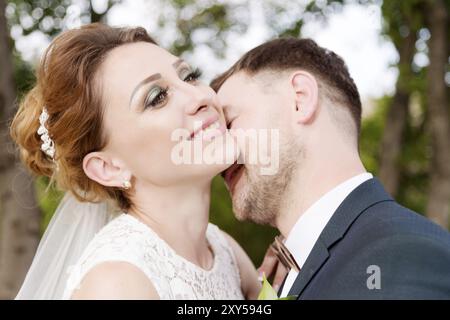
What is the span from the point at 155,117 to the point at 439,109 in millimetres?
4620

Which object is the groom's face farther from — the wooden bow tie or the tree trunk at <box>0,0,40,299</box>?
the tree trunk at <box>0,0,40,299</box>

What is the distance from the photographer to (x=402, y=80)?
278 inches

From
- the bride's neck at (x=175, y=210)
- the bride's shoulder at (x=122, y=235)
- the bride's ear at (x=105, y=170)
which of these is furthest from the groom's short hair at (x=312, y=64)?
the bride's shoulder at (x=122, y=235)

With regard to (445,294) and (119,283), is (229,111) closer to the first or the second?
(119,283)

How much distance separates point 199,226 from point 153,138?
583 millimetres

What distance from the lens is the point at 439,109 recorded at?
21.7 ft

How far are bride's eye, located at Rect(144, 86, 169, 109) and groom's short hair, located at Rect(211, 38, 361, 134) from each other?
58 cm

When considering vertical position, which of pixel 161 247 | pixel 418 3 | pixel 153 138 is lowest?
pixel 161 247

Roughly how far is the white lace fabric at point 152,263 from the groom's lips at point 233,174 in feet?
1.57

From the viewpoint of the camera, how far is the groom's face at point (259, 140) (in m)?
2.96

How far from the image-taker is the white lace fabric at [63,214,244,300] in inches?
104

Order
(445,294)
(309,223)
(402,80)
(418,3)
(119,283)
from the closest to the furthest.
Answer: (445,294)
(119,283)
(309,223)
(418,3)
(402,80)

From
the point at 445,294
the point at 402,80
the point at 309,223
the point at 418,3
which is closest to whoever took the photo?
the point at 445,294
